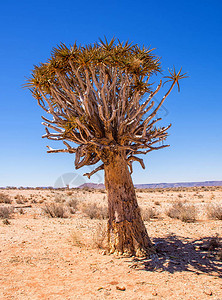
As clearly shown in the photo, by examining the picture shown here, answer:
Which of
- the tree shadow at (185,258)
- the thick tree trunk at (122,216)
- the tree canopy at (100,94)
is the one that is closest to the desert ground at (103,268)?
the tree shadow at (185,258)

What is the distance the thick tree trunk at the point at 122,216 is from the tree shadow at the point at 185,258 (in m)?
0.40

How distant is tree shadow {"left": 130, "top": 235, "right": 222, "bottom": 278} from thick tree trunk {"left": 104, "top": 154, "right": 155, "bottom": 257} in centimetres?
40

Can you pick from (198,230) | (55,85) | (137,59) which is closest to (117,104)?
(137,59)

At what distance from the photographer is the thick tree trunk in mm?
5637

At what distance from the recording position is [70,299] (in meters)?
3.60

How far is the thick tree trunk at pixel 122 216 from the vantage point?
5.64 meters

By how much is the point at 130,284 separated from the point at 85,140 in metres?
3.04

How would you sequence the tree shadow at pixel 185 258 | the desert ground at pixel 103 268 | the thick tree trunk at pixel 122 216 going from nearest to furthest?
the desert ground at pixel 103 268, the tree shadow at pixel 185 258, the thick tree trunk at pixel 122 216

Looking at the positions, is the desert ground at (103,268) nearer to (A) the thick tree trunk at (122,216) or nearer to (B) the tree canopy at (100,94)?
(A) the thick tree trunk at (122,216)

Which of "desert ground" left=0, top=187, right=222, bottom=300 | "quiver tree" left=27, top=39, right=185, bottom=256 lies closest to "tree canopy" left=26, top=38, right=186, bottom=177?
"quiver tree" left=27, top=39, right=185, bottom=256

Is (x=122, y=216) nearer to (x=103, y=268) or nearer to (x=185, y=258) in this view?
(x=103, y=268)

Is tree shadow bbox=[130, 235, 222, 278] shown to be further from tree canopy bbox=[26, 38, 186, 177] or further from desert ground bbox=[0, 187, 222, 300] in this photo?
tree canopy bbox=[26, 38, 186, 177]

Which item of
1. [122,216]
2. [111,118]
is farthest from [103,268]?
[111,118]

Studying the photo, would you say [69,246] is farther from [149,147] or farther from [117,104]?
[117,104]
